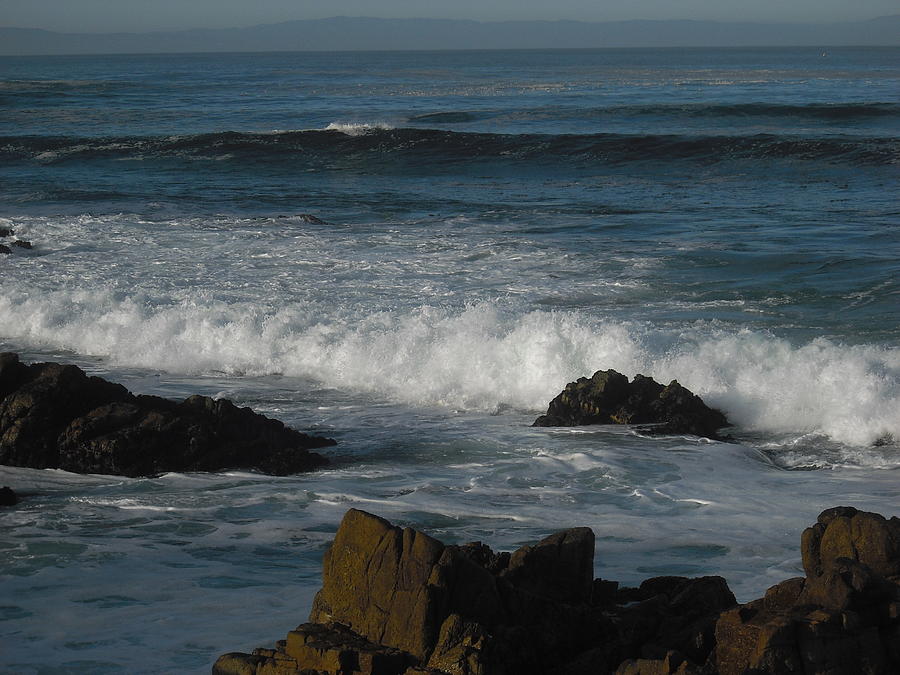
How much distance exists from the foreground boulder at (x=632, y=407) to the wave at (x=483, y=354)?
74 centimetres

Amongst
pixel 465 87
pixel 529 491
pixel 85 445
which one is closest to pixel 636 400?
pixel 529 491

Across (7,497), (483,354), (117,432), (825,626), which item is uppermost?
(825,626)

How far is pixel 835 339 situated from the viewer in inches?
489

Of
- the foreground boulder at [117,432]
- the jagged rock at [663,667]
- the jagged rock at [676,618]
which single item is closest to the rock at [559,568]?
the jagged rock at [676,618]

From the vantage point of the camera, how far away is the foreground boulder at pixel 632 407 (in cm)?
997

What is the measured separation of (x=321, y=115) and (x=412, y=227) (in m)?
25.6

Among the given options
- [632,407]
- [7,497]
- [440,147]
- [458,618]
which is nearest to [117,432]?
[7,497]

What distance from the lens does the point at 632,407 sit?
32.9 feet

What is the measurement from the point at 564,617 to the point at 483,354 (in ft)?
24.4

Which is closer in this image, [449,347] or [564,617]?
[564,617]

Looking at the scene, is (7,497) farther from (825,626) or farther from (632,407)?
(825,626)

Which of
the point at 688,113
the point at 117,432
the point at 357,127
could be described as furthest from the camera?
the point at 688,113

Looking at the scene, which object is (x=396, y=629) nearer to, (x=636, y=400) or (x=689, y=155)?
(x=636, y=400)

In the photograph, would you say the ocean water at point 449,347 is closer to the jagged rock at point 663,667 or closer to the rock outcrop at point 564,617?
the rock outcrop at point 564,617
